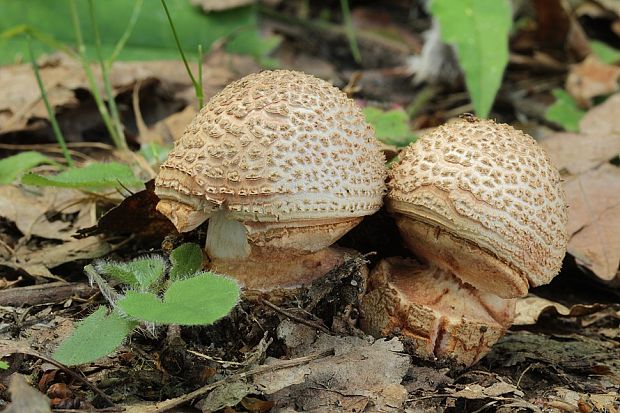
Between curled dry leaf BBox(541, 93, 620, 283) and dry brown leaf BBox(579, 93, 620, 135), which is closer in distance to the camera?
curled dry leaf BBox(541, 93, 620, 283)

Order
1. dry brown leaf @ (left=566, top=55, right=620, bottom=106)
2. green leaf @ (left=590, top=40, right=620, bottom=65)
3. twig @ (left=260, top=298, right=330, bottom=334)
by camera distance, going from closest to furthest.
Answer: twig @ (left=260, top=298, right=330, bottom=334) → dry brown leaf @ (left=566, top=55, right=620, bottom=106) → green leaf @ (left=590, top=40, right=620, bottom=65)

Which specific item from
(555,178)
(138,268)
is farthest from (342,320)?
(555,178)

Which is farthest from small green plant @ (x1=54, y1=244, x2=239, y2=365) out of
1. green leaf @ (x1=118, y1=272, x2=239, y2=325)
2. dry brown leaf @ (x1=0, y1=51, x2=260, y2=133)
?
dry brown leaf @ (x1=0, y1=51, x2=260, y2=133)

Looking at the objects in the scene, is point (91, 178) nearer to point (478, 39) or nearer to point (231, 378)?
point (231, 378)

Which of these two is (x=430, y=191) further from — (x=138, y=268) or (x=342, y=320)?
(x=138, y=268)

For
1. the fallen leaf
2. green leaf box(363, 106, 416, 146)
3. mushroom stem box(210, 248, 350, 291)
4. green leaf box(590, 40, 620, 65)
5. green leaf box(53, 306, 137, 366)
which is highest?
green leaf box(363, 106, 416, 146)

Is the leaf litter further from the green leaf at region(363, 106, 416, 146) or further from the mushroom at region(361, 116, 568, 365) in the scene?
the green leaf at region(363, 106, 416, 146)

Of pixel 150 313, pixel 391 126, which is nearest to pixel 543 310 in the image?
pixel 391 126
